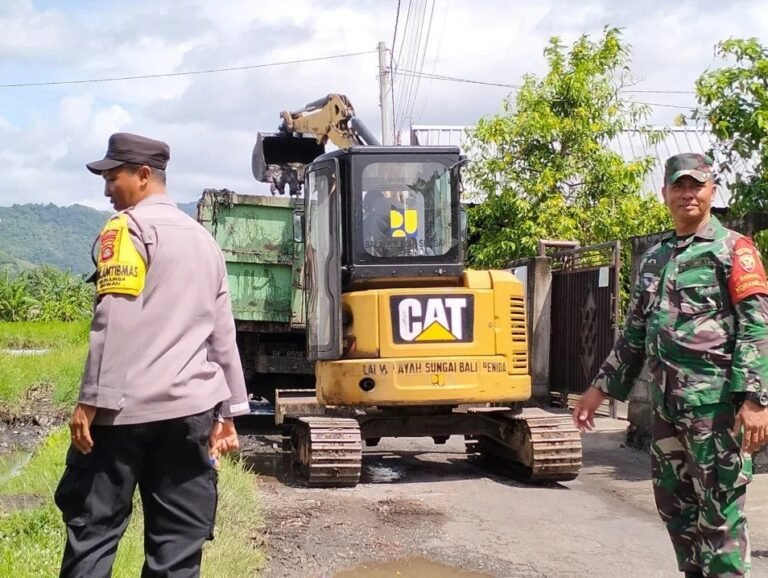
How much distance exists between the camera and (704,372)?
4.27m

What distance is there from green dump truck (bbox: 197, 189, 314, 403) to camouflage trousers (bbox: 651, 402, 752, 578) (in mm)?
8383

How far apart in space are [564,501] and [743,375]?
4.26 meters

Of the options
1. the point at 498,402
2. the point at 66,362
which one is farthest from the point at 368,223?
the point at 66,362

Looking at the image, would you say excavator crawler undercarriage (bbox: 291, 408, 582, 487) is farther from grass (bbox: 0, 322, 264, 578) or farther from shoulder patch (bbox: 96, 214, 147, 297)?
shoulder patch (bbox: 96, 214, 147, 297)

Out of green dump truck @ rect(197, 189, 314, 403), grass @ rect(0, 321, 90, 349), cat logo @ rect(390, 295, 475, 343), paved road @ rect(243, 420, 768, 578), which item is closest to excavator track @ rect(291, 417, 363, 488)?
paved road @ rect(243, 420, 768, 578)

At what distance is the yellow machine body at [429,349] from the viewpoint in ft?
28.3

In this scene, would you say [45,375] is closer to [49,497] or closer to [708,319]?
[49,497]

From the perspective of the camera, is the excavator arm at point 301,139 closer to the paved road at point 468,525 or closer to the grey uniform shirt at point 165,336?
the paved road at point 468,525

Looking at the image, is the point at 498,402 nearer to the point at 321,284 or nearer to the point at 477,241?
the point at 321,284

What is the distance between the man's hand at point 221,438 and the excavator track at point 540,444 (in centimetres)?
506

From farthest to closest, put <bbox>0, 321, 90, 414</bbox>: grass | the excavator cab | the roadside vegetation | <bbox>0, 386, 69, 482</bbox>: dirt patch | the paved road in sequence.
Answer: <bbox>0, 321, 90, 414</bbox>: grass
<bbox>0, 386, 69, 482</bbox>: dirt patch
the excavator cab
the paved road
the roadside vegetation

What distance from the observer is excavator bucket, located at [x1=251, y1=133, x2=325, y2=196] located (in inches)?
538

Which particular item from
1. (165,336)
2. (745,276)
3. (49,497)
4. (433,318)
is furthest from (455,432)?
(165,336)

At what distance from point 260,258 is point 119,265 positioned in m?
9.01
